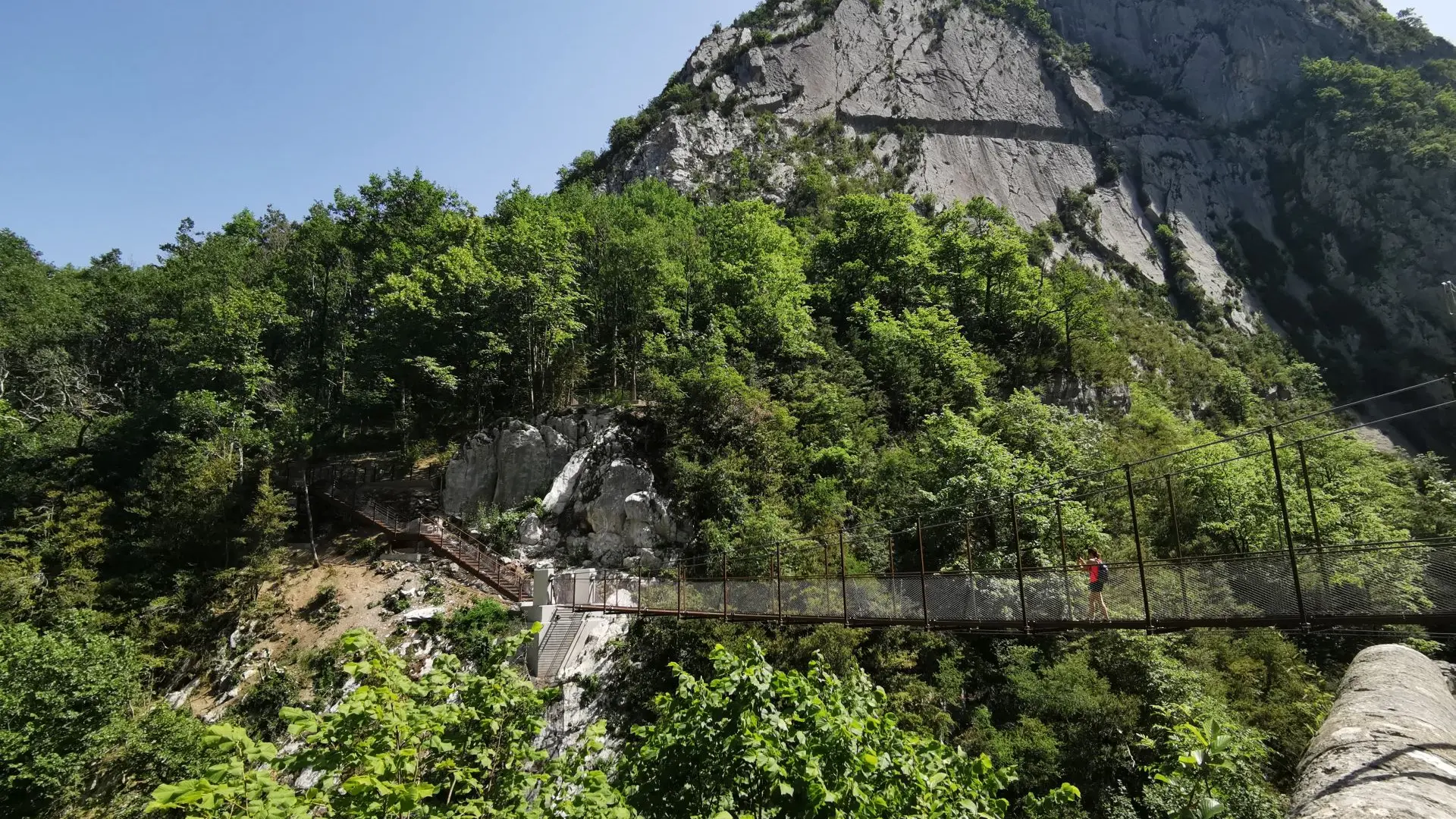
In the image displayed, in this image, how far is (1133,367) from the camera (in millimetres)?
27891

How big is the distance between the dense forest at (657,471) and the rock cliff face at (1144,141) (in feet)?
54.3

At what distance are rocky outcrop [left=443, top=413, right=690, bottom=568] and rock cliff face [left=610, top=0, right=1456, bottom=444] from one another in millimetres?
28288

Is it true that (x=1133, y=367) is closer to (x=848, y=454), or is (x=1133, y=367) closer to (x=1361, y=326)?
(x=848, y=454)

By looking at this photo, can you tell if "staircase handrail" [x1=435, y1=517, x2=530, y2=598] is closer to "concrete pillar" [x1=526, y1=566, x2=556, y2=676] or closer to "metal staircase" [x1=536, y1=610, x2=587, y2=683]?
"concrete pillar" [x1=526, y1=566, x2=556, y2=676]

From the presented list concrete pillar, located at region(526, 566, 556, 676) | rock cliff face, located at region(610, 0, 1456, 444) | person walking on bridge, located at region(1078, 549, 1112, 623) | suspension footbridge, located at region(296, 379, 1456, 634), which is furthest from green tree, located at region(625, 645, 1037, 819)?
rock cliff face, located at region(610, 0, 1456, 444)

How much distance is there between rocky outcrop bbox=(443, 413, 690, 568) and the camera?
1717cm

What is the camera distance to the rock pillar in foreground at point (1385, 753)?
4496 millimetres

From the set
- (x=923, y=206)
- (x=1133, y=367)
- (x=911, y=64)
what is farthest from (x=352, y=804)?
(x=911, y=64)

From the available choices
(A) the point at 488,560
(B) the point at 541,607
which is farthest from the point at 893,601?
(A) the point at 488,560

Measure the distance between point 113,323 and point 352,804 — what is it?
108 ft

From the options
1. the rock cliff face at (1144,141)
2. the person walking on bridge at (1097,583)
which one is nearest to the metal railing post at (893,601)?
the person walking on bridge at (1097,583)

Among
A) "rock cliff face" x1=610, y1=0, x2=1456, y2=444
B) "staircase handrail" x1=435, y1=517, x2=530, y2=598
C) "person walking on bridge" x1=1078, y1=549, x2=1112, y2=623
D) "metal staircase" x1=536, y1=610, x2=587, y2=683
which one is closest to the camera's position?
"person walking on bridge" x1=1078, y1=549, x2=1112, y2=623

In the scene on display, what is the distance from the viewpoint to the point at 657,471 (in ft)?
59.8

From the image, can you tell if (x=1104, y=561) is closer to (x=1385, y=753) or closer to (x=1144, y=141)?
(x=1385, y=753)
